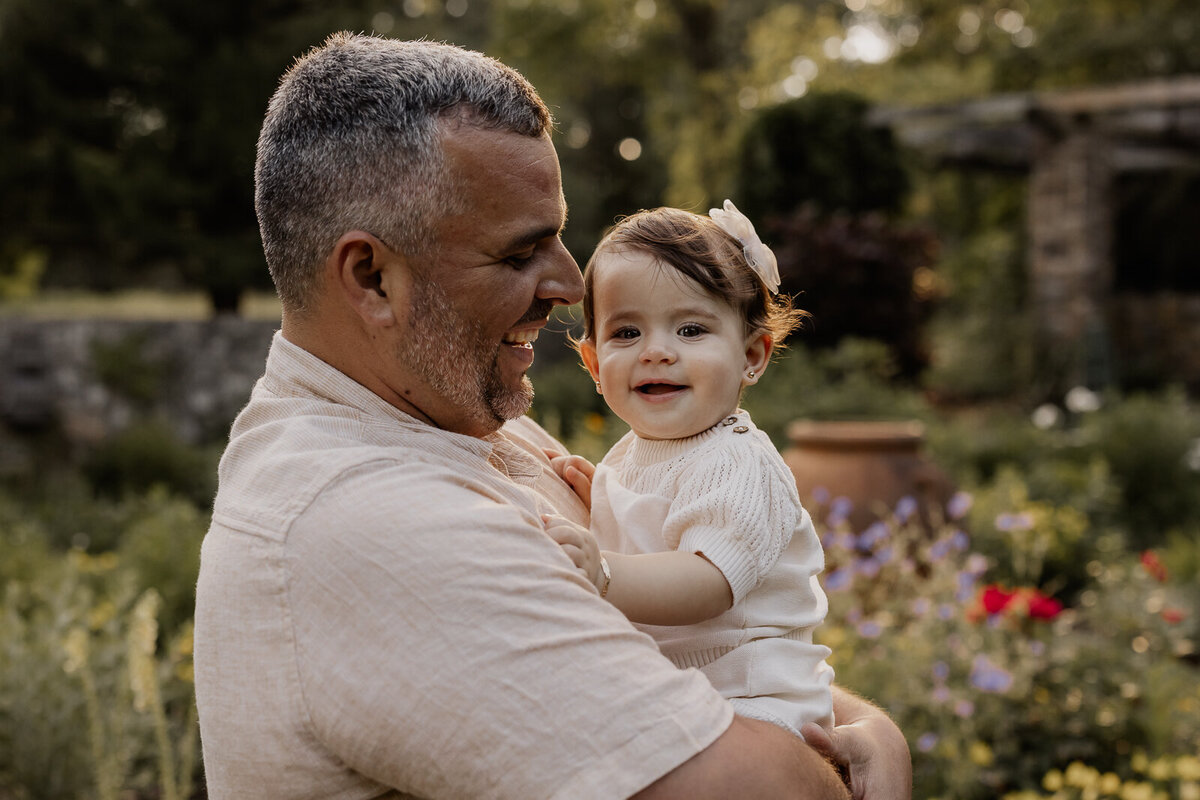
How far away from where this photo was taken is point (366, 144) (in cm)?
139

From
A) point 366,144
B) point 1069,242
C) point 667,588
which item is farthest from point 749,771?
point 1069,242

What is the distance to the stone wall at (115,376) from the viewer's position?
347 inches

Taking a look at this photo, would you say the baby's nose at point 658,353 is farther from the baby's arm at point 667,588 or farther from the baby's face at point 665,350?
the baby's arm at point 667,588

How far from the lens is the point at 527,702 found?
112 cm

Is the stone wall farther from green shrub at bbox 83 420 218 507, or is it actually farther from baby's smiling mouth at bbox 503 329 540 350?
baby's smiling mouth at bbox 503 329 540 350

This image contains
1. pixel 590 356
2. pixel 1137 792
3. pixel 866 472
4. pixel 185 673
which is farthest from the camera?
pixel 866 472

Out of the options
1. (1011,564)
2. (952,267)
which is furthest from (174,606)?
(952,267)

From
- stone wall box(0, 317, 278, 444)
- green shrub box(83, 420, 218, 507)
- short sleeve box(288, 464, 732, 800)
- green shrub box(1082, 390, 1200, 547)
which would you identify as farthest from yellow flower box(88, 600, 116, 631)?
green shrub box(1082, 390, 1200, 547)

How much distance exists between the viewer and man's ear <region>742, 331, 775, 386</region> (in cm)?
189

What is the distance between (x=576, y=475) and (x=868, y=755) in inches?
25.3

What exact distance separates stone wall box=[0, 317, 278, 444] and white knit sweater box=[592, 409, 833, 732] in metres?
7.81

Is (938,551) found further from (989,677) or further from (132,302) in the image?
(132,302)

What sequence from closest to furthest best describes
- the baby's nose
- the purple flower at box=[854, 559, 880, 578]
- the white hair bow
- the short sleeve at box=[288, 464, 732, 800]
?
the short sleeve at box=[288, 464, 732, 800]
the baby's nose
the white hair bow
the purple flower at box=[854, 559, 880, 578]

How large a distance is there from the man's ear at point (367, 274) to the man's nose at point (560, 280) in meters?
0.21
